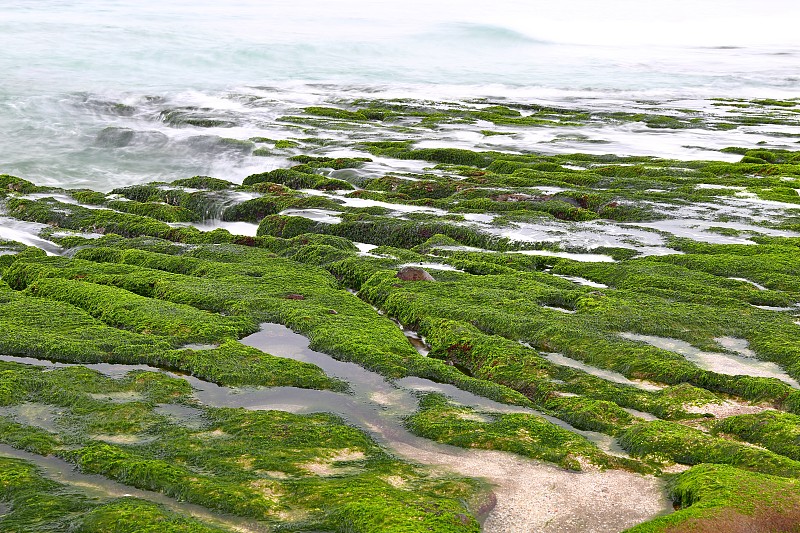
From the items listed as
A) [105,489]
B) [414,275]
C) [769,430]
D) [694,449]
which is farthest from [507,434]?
[414,275]

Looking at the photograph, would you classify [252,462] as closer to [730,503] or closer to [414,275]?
[730,503]

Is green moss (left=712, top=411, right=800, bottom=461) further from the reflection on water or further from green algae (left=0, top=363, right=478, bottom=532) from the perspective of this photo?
the reflection on water

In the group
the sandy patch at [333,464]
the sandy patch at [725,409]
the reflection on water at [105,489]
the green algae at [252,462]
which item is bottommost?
the sandy patch at [333,464]

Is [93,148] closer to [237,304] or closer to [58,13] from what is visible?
[237,304]

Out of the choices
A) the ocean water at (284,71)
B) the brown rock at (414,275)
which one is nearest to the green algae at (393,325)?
the brown rock at (414,275)

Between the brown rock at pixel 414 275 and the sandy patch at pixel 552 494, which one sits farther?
the brown rock at pixel 414 275

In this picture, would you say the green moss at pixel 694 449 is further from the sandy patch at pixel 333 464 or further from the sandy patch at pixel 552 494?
the sandy patch at pixel 333 464
